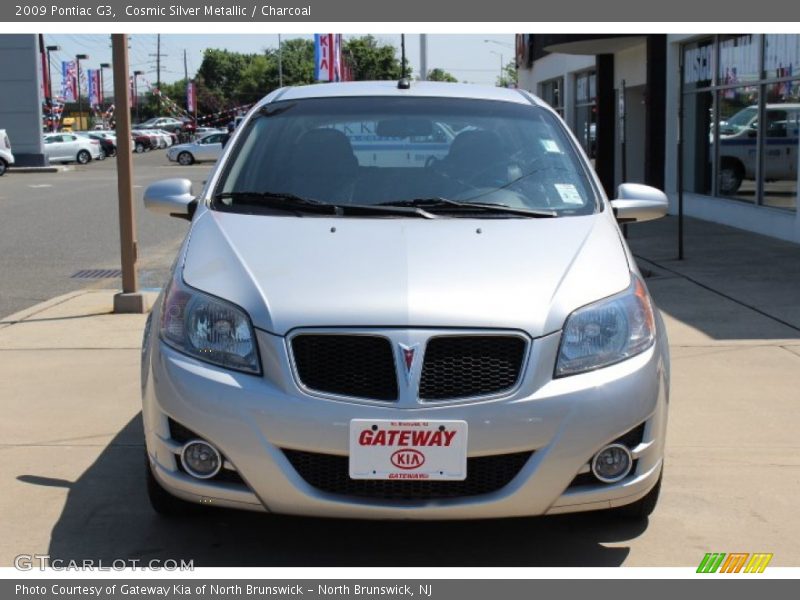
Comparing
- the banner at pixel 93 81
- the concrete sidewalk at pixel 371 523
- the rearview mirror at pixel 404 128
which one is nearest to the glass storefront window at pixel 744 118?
the concrete sidewalk at pixel 371 523

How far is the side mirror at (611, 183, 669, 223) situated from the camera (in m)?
5.21

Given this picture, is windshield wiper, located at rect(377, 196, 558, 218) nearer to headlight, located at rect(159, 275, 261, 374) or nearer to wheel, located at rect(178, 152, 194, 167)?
headlight, located at rect(159, 275, 261, 374)

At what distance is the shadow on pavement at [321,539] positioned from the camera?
4.06 meters

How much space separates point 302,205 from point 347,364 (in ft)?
3.92

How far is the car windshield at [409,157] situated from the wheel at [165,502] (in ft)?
3.94

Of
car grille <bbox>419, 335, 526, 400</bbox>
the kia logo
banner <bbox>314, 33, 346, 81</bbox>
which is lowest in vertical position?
the kia logo

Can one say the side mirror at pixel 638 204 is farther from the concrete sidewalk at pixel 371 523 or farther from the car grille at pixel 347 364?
the car grille at pixel 347 364

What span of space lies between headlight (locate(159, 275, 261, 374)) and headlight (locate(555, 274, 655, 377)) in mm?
1032

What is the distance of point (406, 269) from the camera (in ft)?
13.1

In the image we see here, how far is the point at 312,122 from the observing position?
5.33m

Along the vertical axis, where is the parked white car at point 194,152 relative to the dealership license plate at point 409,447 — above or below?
above

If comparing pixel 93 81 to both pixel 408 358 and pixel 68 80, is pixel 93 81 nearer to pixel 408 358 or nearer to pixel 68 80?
pixel 68 80

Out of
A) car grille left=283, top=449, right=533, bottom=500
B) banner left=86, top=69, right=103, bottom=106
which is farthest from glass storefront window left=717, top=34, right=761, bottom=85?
banner left=86, top=69, right=103, bottom=106
